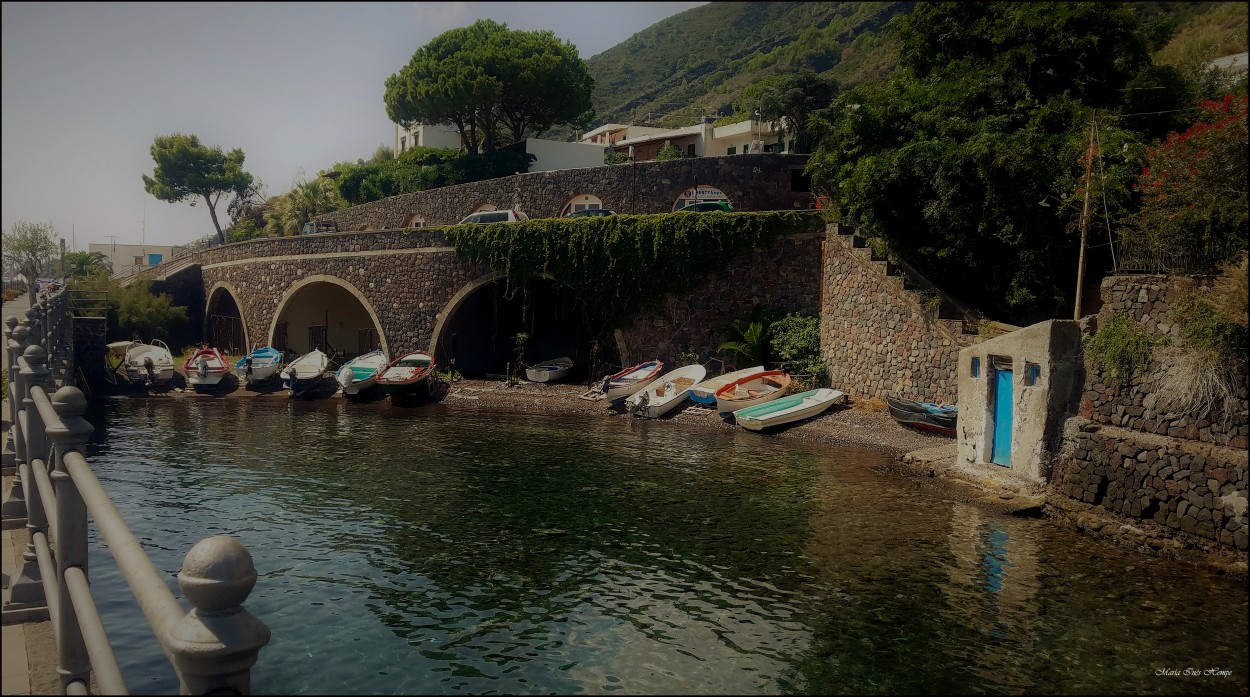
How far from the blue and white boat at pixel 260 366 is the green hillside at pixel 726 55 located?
34407 mm

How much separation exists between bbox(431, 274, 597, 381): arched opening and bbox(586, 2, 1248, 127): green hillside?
28.2 m

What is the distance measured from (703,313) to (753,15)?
79.1 metres

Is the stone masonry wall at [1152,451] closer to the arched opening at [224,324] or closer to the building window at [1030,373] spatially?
the building window at [1030,373]

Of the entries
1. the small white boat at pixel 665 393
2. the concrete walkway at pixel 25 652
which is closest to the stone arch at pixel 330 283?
the small white boat at pixel 665 393

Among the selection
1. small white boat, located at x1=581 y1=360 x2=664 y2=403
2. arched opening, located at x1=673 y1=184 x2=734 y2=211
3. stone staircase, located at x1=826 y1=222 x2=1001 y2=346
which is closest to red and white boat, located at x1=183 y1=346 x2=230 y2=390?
small white boat, located at x1=581 y1=360 x2=664 y2=403

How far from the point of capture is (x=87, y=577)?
11.2ft

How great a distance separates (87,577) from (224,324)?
3673 centimetres

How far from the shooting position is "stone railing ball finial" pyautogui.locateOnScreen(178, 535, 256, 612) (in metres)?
1.96

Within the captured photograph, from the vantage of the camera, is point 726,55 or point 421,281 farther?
point 726,55

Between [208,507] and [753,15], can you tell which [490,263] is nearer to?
[208,507]

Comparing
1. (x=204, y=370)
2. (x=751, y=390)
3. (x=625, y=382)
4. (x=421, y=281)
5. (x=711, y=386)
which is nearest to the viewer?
(x=751, y=390)

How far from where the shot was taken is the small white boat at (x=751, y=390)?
66.3ft

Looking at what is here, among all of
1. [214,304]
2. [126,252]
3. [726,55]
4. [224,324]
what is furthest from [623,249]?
[726,55]

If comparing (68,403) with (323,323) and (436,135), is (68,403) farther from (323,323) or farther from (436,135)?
(436,135)
